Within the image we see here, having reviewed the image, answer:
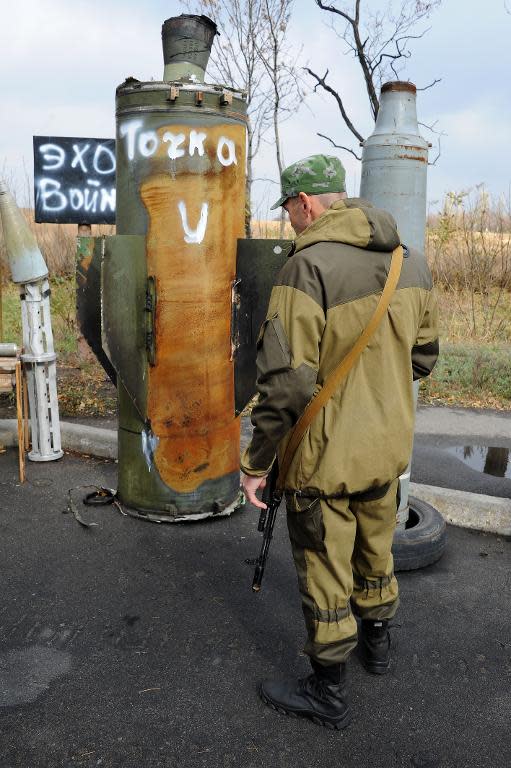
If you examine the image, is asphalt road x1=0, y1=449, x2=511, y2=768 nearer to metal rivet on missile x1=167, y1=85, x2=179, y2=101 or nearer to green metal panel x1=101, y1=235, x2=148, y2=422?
green metal panel x1=101, y1=235, x2=148, y2=422

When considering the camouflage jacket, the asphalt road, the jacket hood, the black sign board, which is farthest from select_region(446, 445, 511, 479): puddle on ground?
the black sign board

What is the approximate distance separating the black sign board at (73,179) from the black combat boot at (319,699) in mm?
5816

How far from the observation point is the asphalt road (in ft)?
7.34

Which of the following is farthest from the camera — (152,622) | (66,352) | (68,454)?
(66,352)

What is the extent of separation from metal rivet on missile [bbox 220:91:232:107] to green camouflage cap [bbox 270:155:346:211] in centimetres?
137

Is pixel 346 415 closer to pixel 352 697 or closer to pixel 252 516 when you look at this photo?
pixel 352 697

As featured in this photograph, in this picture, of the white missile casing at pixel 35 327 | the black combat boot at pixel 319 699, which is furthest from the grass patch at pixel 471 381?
the black combat boot at pixel 319 699

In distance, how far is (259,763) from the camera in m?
2.17

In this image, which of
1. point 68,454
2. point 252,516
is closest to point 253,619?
point 252,516

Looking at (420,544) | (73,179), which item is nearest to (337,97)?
(73,179)

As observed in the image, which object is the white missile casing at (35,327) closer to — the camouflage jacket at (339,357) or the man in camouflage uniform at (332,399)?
the man in camouflage uniform at (332,399)

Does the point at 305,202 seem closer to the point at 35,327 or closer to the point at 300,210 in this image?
the point at 300,210

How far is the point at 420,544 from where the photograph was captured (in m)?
3.42

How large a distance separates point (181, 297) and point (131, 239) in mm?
404
